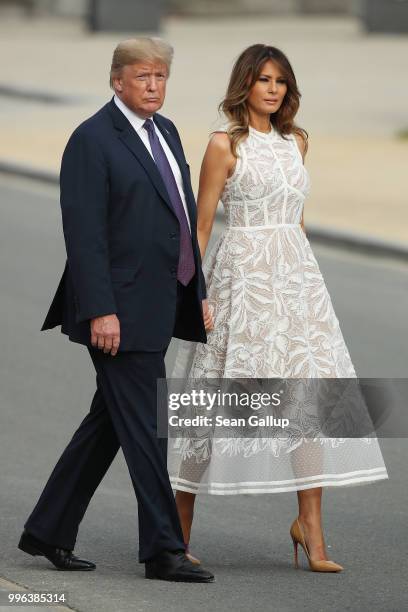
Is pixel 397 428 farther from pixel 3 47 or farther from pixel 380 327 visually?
pixel 3 47

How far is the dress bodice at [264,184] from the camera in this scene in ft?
20.3

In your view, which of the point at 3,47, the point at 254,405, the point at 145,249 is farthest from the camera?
the point at 3,47

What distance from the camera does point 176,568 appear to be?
5.71 metres

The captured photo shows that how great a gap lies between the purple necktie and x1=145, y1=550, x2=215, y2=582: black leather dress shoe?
3.05 ft

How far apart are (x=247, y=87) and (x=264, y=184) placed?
1.18ft

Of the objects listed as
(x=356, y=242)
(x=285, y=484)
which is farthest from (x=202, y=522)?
(x=356, y=242)

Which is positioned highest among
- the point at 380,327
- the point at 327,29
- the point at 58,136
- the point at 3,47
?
the point at 327,29

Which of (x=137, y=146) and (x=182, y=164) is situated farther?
(x=182, y=164)

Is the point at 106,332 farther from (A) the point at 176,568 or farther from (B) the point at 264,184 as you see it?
(B) the point at 264,184

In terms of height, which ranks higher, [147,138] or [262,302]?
[147,138]

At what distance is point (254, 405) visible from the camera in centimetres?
611

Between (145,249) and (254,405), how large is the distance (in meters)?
0.82

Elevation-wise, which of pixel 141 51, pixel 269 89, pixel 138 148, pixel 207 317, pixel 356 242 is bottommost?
pixel 207 317

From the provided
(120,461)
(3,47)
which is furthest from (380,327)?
(3,47)
